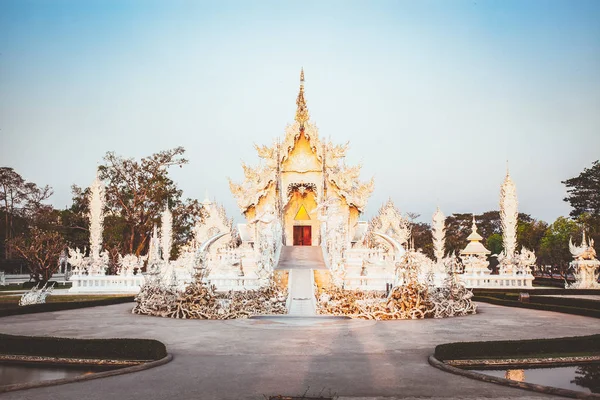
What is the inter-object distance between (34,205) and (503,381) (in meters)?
46.3

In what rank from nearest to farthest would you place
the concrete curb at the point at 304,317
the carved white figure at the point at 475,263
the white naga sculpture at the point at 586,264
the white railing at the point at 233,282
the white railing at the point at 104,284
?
the concrete curb at the point at 304,317 < the white railing at the point at 233,282 < the white railing at the point at 104,284 < the white naga sculpture at the point at 586,264 < the carved white figure at the point at 475,263

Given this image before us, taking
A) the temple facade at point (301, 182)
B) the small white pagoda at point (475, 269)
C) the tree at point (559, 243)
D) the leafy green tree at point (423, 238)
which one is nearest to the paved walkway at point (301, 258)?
the temple facade at point (301, 182)

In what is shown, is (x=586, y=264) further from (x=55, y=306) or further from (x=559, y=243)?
(x=55, y=306)

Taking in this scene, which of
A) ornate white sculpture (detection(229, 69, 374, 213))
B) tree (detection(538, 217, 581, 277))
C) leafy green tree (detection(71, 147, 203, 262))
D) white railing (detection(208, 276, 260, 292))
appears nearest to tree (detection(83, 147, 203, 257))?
leafy green tree (detection(71, 147, 203, 262))

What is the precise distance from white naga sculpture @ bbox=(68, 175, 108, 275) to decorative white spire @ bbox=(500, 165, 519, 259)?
2060cm

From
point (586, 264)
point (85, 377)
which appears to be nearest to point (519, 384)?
point (85, 377)

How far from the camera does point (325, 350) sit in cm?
950

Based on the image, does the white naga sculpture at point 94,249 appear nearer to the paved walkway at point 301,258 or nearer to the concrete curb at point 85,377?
the paved walkway at point 301,258

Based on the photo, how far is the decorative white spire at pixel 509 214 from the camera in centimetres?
2897

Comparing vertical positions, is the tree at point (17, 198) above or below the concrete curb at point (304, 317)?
above

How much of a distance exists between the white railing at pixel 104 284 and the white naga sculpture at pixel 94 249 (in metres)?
0.46

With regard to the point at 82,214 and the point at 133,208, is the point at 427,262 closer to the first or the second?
the point at 133,208

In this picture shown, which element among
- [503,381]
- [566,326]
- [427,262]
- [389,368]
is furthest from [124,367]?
[427,262]

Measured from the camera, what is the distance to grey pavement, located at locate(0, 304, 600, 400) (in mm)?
6586
